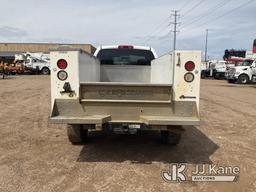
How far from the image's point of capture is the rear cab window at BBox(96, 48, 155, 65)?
9641 mm

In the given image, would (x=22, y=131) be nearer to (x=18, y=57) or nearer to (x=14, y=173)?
(x=14, y=173)

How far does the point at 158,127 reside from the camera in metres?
5.57

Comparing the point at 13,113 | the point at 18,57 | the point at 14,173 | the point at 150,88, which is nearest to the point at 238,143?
the point at 150,88

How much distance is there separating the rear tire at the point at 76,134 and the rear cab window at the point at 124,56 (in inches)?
134

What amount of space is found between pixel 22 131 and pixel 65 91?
2866 millimetres

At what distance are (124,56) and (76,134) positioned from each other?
151 inches

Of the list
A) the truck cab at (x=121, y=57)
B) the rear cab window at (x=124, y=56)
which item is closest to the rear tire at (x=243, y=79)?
the truck cab at (x=121, y=57)

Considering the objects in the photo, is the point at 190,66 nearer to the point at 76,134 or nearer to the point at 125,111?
the point at 125,111

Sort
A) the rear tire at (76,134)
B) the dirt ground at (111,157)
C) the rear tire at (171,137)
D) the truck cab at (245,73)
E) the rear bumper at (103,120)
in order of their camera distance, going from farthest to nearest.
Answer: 1. the truck cab at (245,73)
2. the rear tire at (171,137)
3. the rear tire at (76,134)
4. the rear bumper at (103,120)
5. the dirt ground at (111,157)

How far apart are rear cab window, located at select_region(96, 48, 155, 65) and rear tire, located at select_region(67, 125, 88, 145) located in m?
3.40

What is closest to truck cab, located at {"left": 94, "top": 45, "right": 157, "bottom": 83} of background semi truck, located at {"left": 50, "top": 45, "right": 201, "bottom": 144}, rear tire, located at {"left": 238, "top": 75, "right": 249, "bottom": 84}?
background semi truck, located at {"left": 50, "top": 45, "right": 201, "bottom": 144}

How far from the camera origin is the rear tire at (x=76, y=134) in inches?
251

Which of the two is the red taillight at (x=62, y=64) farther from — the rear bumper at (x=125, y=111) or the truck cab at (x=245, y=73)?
the truck cab at (x=245, y=73)

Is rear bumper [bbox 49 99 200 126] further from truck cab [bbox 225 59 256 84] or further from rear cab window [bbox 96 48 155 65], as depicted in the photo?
truck cab [bbox 225 59 256 84]
